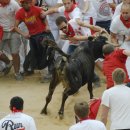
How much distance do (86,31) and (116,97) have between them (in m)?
4.28

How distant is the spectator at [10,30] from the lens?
1262 centimetres

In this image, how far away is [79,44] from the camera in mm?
11625

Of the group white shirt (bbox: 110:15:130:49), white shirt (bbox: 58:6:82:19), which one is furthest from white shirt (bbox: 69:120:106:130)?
white shirt (bbox: 58:6:82:19)

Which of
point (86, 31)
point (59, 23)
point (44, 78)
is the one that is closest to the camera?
point (59, 23)

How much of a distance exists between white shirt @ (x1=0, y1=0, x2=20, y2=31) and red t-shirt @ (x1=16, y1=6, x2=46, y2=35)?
26cm

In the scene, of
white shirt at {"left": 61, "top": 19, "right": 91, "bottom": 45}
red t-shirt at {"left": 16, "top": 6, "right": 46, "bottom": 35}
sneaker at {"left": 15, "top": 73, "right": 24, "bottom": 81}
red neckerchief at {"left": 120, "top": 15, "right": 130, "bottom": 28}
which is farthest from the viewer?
sneaker at {"left": 15, "top": 73, "right": 24, "bottom": 81}

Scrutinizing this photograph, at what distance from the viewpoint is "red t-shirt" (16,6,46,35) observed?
12406mm

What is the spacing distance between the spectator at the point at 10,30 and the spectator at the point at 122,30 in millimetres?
2508

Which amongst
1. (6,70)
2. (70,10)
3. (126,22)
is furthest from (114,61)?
(6,70)

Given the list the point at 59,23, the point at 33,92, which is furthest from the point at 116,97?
the point at 33,92

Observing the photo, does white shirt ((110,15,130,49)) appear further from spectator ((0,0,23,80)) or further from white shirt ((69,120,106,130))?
white shirt ((69,120,106,130))

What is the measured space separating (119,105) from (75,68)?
2671 mm

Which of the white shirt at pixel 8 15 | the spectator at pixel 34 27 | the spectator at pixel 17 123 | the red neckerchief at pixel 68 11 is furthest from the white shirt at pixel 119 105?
the white shirt at pixel 8 15

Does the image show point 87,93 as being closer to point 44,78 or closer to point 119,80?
point 44,78
